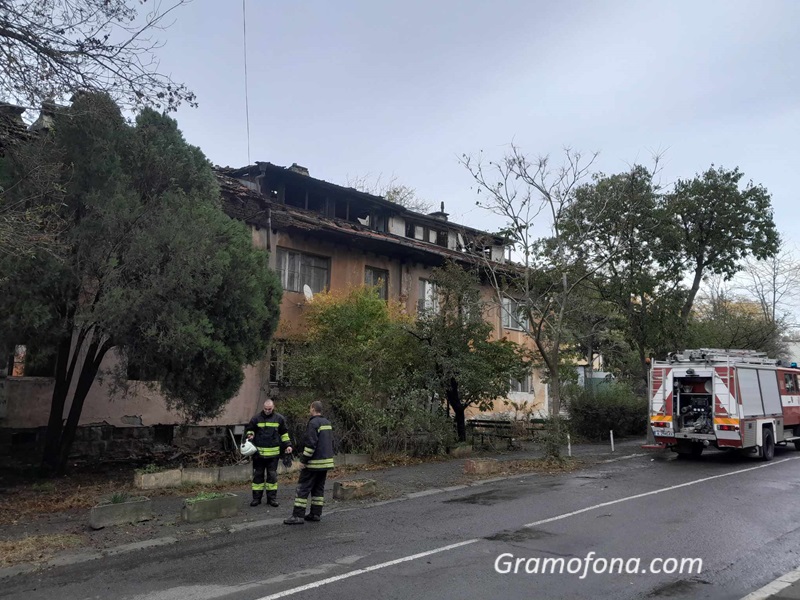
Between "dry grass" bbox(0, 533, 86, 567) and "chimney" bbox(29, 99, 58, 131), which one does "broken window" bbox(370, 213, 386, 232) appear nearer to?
"chimney" bbox(29, 99, 58, 131)

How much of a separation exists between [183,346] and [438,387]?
876 cm

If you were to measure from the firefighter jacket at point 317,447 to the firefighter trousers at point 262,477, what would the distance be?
1.63 meters

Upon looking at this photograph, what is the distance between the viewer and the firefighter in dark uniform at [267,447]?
10.4 meters

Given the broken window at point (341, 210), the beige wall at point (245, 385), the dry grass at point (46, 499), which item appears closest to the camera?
the dry grass at point (46, 499)

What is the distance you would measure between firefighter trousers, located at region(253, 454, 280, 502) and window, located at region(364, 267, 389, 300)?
1277 centimetres

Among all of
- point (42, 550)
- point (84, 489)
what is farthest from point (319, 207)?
point (42, 550)

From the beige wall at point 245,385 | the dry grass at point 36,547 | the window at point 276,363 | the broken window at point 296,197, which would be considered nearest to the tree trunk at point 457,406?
the beige wall at point 245,385

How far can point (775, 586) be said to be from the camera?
6.11 metres

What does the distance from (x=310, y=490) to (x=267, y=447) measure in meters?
1.52

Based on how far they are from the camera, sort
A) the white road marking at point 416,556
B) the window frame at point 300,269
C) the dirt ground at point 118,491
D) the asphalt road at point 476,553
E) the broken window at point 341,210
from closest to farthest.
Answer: the white road marking at point 416,556
the asphalt road at point 476,553
the dirt ground at point 118,491
the window frame at point 300,269
the broken window at point 341,210

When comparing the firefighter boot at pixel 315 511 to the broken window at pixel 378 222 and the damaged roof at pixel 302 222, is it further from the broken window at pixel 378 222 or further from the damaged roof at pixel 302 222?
the broken window at pixel 378 222

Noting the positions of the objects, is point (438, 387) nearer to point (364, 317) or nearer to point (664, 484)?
point (364, 317)

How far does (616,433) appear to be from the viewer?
1040 inches

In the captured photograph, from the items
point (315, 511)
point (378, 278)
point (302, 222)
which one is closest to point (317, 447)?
point (315, 511)
